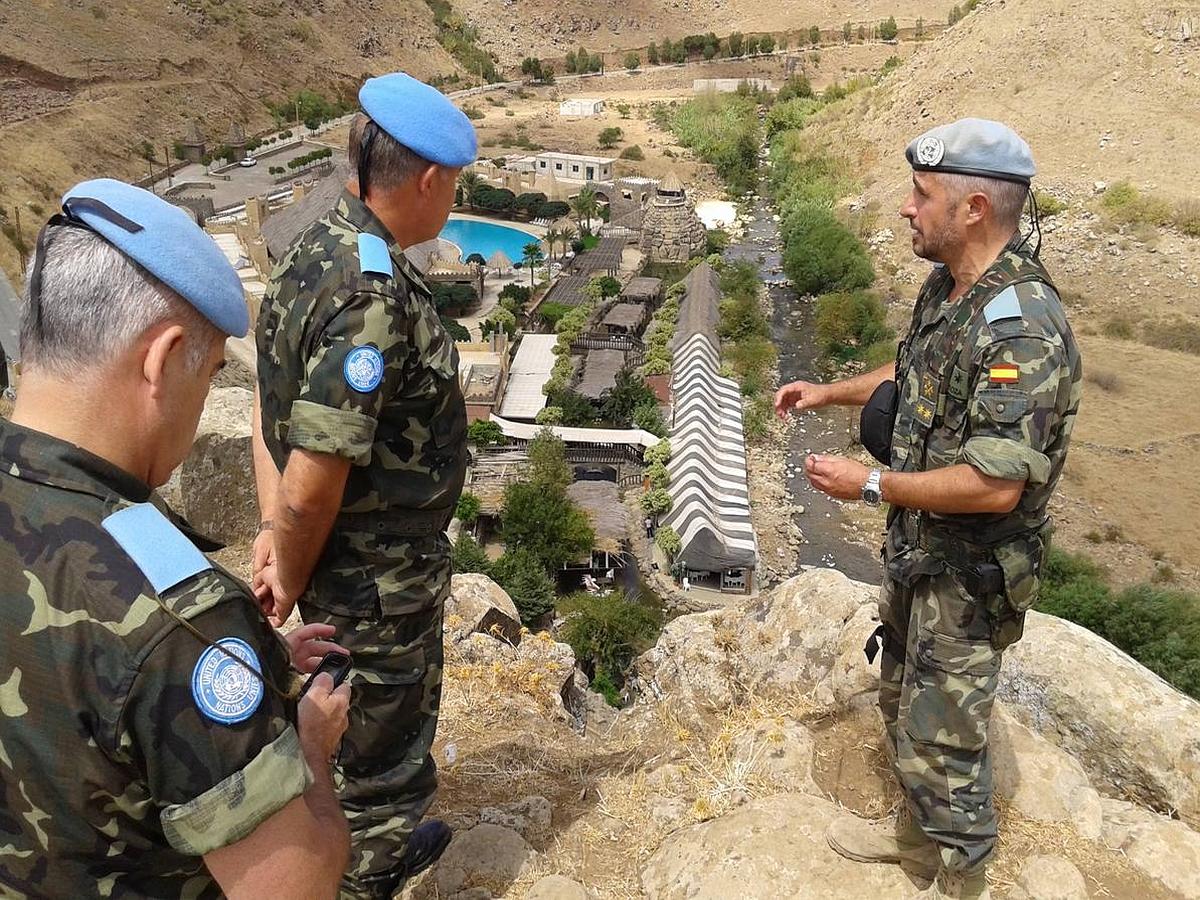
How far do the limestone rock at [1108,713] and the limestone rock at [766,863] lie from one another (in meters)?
1.48

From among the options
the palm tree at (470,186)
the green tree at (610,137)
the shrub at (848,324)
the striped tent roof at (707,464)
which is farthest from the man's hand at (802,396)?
the green tree at (610,137)

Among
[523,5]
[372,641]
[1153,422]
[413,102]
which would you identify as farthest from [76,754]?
[523,5]

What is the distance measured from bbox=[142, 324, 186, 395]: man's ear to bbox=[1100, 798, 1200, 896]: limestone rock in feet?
11.5

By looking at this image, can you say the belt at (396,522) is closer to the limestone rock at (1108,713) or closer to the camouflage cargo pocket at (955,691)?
the camouflage cargo pocket at (955,691)

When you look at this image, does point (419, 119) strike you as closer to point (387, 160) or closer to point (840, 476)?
point (387, 160)

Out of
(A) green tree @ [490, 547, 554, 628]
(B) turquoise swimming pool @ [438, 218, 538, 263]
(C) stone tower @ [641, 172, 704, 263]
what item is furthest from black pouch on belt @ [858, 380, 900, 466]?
(B) turquoise swimming pool @ [438, 218, 538, 263]

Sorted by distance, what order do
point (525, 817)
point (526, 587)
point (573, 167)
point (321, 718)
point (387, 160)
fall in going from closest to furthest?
point (321, 718)
point (387, 160)
point (525, 817)
point (526, 587)
point (573, 167)

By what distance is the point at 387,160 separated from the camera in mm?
2393

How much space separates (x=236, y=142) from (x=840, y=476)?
148ft

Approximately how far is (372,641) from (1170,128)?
105ft

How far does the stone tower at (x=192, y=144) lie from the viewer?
131 ft

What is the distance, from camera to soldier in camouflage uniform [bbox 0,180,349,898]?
1245 millimetres

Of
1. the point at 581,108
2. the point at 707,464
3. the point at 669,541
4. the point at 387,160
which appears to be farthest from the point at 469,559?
the point at 581,108

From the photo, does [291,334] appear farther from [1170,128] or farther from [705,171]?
[705,171]
